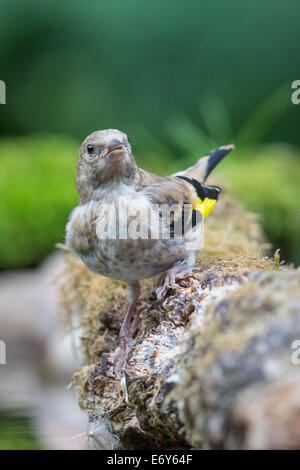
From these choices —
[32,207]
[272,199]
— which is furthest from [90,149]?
[32,207]

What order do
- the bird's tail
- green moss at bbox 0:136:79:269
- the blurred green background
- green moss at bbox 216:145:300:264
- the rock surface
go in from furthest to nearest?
the blurred green background, green moss at bbox 0:136:79:269, green moss at bbox 216:145:300:264, the bird's tail, the rock surface

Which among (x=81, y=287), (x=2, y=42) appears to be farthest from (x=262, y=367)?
(x=2, y=42)

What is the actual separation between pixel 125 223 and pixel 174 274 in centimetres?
30

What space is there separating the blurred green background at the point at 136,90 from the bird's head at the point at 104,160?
164 inches

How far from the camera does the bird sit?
2.62m

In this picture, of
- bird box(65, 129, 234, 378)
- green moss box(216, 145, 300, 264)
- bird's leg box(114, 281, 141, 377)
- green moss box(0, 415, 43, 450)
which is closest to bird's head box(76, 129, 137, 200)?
bird box(65, 129, 234, 378)

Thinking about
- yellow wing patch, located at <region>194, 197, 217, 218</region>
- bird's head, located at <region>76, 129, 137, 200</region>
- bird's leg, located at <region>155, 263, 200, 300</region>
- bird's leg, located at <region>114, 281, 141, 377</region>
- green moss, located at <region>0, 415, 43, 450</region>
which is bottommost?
green moss, located at <region>0, 415, 43, 450</region>

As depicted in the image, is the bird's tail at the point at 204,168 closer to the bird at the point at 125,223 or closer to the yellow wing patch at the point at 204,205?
the yellow wing patch at the point at 204,205

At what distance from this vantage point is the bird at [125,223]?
Result: 262 centimetres

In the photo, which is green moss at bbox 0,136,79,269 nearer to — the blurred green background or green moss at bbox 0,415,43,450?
the blurred green background

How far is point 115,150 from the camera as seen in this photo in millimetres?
2617

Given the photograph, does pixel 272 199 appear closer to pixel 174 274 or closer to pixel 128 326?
pixel 128 326

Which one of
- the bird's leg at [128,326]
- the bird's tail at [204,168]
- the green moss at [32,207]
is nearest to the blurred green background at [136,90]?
the green moss at [32,207]

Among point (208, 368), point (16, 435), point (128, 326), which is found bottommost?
point (16, 435)
